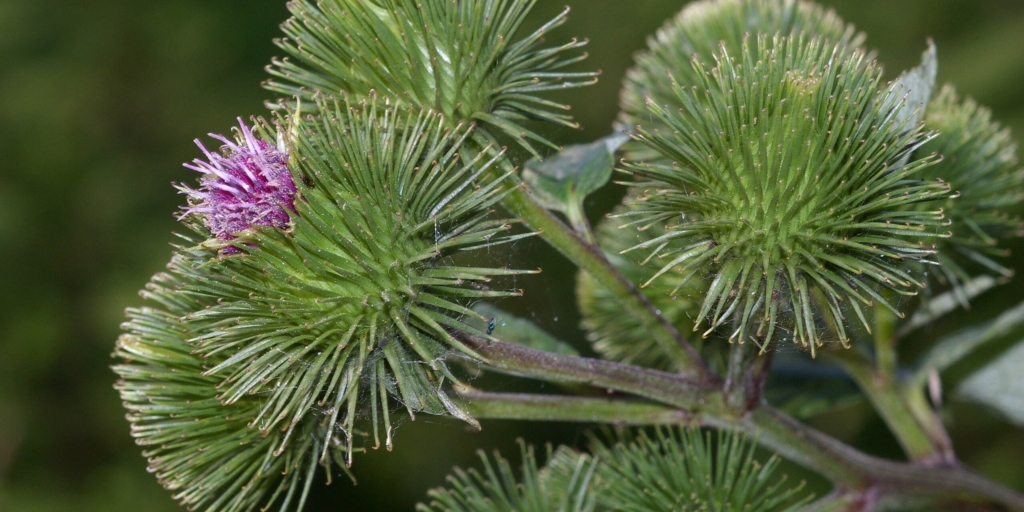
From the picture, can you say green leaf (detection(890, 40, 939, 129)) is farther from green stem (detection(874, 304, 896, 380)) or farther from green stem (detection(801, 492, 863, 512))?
green stem (detection(801, 492, 863, 512))

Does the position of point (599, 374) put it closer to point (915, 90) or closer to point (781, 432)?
point (781, 432)

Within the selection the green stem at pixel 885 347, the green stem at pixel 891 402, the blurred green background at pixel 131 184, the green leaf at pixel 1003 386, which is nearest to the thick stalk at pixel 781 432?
the green stem at pixel 891 402

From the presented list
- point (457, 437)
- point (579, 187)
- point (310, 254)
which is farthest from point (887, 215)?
point (457, 437)

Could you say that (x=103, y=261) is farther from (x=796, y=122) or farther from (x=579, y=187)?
(x=796, y=122)

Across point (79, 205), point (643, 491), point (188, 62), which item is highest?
point (188, 62)

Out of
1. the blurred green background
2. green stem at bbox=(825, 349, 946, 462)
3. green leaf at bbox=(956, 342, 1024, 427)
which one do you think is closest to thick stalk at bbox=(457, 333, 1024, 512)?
green stem at bbox=(825, 349, 946, 462)

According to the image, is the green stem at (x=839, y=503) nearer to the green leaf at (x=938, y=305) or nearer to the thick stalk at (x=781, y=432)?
the thick stalk at (x=781, y=432)

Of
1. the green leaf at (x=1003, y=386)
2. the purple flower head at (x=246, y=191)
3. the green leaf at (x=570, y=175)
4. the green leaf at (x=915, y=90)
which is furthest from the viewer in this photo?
the green leaf at (x=1003, y=386)
